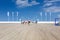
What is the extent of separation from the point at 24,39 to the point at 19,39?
12.2 inches

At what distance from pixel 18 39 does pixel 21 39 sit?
19 cm

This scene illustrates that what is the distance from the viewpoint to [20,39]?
32.5 feet

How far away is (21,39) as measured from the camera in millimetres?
9883

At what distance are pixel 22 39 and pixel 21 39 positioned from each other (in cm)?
6

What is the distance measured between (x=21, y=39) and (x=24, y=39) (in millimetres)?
186

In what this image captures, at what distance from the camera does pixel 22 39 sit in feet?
32.4

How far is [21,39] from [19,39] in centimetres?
12

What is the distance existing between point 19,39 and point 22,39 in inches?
7.3

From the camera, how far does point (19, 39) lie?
9.88 meters

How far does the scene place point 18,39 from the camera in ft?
32.5

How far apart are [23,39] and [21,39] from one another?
125mm

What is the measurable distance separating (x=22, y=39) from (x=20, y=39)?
5.2 inches

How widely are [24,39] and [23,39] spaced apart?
62 mm
